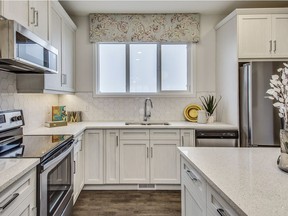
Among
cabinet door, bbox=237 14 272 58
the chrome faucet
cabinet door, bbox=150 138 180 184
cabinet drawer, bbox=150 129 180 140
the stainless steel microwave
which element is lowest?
cabinet door, bbox=150 138 180 184

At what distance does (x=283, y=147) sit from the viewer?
127cm

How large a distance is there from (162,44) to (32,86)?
7.21 ft

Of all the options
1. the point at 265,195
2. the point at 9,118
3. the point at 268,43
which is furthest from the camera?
the point at 268,43

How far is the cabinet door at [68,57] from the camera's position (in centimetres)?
322

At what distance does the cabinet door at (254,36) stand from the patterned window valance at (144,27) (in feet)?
2.66

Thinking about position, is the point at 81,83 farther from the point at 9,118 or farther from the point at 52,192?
the point at 52,192

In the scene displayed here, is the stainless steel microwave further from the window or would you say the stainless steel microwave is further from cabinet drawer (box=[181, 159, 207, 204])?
the window

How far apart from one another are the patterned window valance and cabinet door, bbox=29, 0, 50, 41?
4.35 ft

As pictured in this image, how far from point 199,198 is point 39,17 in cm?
203

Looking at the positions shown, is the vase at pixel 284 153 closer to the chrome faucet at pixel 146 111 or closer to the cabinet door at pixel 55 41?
the cabinet door at pixel 55 41

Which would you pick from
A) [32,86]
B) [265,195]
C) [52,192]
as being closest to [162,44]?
[32,86]

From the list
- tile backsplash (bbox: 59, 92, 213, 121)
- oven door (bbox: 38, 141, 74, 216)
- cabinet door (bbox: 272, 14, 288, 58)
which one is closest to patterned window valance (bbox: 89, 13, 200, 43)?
tile backsplash (bbox: 59, 92, 213, 121)

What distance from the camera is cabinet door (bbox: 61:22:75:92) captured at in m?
3.22

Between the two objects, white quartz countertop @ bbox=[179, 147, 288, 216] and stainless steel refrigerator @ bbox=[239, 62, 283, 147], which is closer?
white quartz countertop @ bbox=[179, 147, 288, 216]
